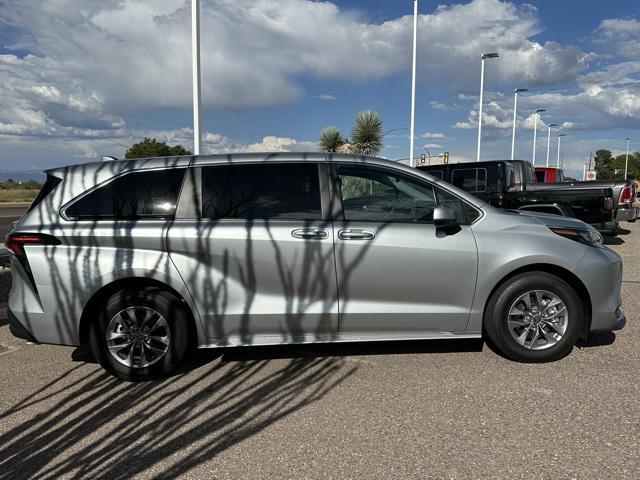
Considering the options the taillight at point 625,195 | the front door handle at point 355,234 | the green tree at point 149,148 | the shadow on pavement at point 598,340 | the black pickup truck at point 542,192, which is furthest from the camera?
the green tree at point 149,148

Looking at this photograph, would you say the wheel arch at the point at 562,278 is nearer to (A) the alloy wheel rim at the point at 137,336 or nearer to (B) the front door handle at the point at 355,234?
(B) the front door handle at the point at 355,234

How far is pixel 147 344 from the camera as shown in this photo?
4016 millimetres

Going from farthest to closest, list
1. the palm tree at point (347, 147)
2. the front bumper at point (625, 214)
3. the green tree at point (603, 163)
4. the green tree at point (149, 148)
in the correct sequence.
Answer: the green tree at point (603, 163), the green tree at point (149, 148), the palm tree at point (347, 147), the front bumper at point (625, 214)

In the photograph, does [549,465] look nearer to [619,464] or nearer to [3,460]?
[619,464]

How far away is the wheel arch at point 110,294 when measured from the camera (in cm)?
393

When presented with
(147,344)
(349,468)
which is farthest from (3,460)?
(349,468)

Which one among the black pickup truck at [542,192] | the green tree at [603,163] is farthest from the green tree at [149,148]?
the green tree at [603,163]

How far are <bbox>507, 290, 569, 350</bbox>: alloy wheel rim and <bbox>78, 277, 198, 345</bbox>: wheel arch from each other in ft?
8.49

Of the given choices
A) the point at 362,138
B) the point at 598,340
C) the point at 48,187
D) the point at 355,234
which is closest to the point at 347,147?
the point at 362,138

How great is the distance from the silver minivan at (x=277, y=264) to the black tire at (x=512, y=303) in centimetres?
1

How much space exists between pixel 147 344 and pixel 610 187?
9.88m

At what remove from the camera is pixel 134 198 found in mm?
4043

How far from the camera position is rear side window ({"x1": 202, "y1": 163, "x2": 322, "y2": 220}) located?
4.05 metres

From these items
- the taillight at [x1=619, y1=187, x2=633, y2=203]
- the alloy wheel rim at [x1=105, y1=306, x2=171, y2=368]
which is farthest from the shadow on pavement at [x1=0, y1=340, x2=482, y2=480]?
the taillight at [x1=619, y1=187, x2=633, y2=203]
